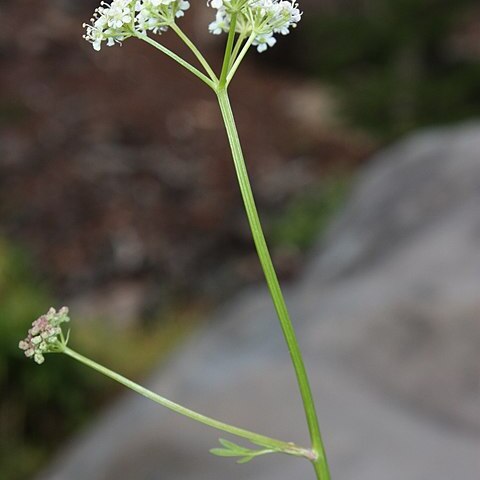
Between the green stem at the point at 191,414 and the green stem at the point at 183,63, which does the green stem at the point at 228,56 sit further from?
the green stem at the point at 191,414

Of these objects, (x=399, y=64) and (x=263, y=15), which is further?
(x=399, y=64)

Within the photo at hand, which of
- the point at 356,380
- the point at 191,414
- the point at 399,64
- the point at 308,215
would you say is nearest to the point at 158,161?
the point at 308,215

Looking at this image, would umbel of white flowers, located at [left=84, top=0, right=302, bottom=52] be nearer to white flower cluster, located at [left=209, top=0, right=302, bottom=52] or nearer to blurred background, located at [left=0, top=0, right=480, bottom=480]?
white flower cluster, located at [left=209, top=0, right=302, bottom=52]

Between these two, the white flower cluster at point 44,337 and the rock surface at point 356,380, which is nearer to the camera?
the white flower cluster at point 44,337

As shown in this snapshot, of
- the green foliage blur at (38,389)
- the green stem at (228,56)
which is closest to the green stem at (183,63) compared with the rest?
the green stem at (228,56)

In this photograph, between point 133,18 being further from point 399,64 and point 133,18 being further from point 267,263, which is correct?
point 399,64

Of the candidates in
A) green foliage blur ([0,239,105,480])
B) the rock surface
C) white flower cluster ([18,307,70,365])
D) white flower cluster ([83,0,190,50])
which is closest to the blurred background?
green foliage blur ([0,239,105,480])
